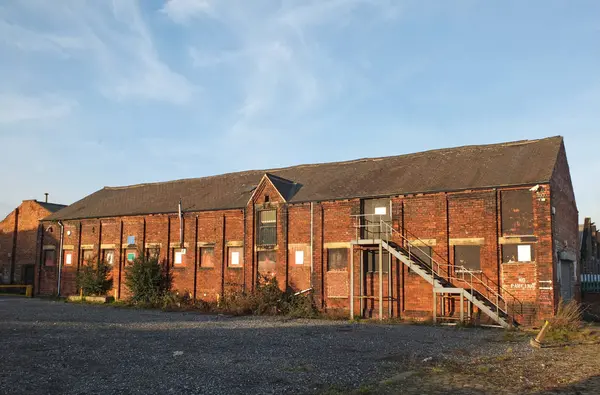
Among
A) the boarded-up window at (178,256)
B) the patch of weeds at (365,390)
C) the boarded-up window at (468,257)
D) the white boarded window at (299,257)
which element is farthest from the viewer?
the boarded-up window at (178,256)

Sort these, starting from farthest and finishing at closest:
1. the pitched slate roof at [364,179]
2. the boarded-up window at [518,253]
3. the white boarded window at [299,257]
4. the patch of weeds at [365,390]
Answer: the white boarded window at [299,257], the pitched slate roof at [364,179], the boarded-up window at [518,253], the patch of weeds at [365,390]

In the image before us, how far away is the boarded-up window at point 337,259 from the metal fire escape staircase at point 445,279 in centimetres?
119

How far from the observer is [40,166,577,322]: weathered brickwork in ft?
66.2

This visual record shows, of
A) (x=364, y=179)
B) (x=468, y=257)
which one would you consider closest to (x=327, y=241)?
(x=364, y=179)

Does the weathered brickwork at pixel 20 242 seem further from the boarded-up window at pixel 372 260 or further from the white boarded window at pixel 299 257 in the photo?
the boarded-up window at pixel 372 260

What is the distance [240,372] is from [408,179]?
51.7 ft

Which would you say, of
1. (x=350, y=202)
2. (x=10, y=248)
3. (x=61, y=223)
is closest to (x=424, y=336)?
(x=350, y=202)

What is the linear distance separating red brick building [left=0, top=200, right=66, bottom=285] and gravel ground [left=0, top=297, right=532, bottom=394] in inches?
793

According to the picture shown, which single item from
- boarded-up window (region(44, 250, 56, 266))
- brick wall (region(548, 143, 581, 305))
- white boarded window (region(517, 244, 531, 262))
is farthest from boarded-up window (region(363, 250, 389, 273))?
boarded-up window (region(44, 250, 56, 266))

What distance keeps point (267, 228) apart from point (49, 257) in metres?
16.8

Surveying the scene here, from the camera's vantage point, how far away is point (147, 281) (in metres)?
28.9

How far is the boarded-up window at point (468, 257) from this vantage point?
21133mm

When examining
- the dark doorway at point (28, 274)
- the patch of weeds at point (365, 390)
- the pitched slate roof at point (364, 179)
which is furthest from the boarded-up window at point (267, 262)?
the dark doorway at point (28, 274)

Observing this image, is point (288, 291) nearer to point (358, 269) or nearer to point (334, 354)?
point (358, 269)
